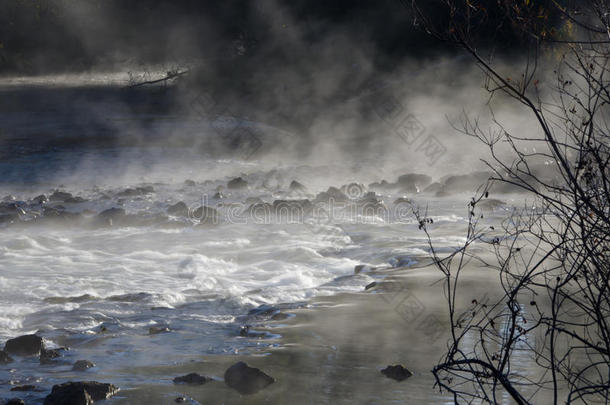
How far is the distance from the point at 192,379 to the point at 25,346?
138 centimetres

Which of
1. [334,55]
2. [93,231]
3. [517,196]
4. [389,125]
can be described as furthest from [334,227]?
[334,55]

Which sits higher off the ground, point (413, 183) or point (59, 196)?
point (413, 183)

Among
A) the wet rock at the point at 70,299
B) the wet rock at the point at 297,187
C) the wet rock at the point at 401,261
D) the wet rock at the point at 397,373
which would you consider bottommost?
the wet rock at the point at 397,373

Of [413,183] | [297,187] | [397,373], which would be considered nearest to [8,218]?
[297,187]

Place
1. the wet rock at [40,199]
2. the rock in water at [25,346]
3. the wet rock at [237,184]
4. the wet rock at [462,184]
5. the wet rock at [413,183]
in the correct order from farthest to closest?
the wet rock at [237,184], the wet rock at [413,183], the wet rock at [462,184], the wet rock at [40,199], the rock in water at [25,346]

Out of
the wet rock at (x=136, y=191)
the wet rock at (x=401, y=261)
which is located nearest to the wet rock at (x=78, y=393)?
the wet rock at (x=401, y=261)

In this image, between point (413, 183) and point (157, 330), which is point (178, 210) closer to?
point (413, 183)

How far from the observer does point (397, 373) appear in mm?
4086

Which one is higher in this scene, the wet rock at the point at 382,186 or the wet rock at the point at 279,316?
the wet rock at the point at 382,186

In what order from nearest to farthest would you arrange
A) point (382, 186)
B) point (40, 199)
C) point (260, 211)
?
point (260, 211) < point (40, 199) < point (382, 186)

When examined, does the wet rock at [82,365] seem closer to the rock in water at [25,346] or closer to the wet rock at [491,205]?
the rock in water at [25,346]

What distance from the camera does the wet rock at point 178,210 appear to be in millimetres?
12305

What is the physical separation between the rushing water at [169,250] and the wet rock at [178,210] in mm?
34

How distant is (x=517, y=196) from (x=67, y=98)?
709 inches
